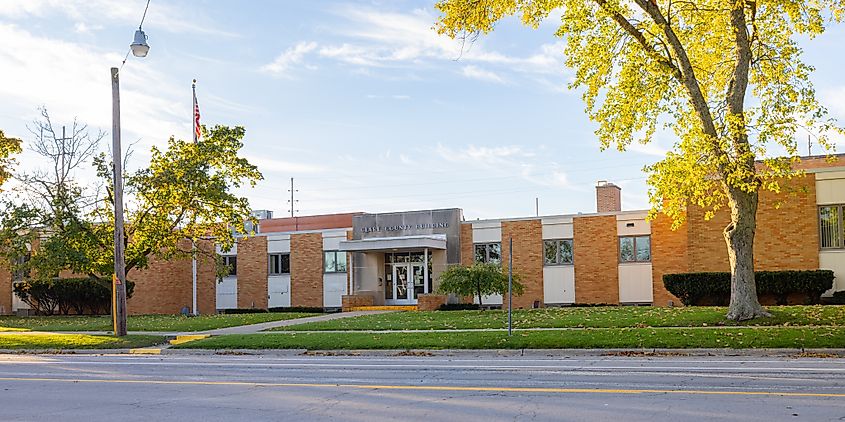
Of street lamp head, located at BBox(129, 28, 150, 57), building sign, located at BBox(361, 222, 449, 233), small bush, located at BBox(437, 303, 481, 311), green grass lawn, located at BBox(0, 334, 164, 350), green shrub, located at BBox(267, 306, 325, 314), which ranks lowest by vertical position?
green shrub, located at BBox(267, 306, 325, 314)

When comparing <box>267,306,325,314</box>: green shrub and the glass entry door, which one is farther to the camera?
<box>267,306,325,314</box>: green shrub

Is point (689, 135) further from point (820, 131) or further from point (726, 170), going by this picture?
point (820, 131)

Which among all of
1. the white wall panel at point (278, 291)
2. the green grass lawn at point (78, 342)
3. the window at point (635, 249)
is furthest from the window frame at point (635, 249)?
the green grass lawn at point (78, 342)

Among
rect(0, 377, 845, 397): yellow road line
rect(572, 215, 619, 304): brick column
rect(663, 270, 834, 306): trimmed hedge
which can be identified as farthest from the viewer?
rect(572, 215, 619, 304): brick column

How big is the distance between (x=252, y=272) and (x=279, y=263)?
1.68 m

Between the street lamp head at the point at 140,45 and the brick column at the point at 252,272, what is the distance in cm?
2404

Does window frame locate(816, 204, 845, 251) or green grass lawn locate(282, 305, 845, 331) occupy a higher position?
window frame locate(816, 204, 845, 251)

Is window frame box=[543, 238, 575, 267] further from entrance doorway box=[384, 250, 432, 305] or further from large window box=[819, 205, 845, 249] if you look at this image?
large window box=[819, 205, 845, 249]

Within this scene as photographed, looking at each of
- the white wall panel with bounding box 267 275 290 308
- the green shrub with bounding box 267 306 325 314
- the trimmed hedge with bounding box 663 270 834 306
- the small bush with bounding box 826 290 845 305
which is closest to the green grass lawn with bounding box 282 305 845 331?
the trimmed hedge with bounding box 663 270 834 306

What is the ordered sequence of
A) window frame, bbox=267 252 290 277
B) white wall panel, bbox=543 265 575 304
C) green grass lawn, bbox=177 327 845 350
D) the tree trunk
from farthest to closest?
window frame, bbox=267 252 290 277, white wall panel, bbox=543 265 575 304, the tree trunk, green grass lawn, bbox=177 327 845 350

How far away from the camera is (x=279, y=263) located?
44.6 metres

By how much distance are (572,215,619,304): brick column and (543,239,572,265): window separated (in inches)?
13.9

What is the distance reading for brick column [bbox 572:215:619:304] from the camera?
36.8 m

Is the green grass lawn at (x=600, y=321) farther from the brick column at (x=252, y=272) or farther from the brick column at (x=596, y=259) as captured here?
the brick column at (x=252, y=272)
